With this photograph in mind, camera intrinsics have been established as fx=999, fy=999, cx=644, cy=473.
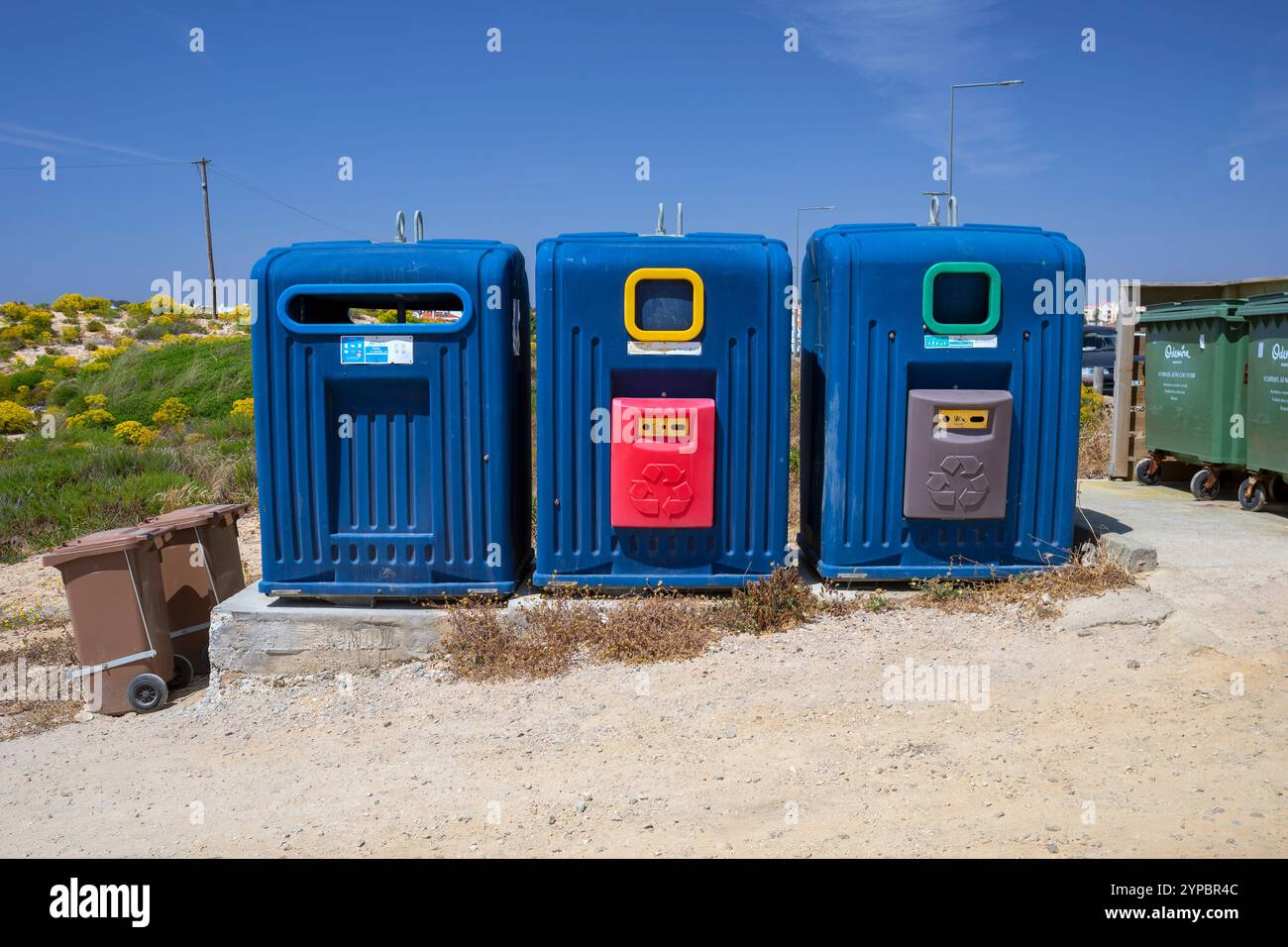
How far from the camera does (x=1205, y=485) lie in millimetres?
6984

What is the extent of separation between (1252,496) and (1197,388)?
93cm

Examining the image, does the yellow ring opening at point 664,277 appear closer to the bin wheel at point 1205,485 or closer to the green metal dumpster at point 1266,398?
the green metal dumpster at point 1266,398

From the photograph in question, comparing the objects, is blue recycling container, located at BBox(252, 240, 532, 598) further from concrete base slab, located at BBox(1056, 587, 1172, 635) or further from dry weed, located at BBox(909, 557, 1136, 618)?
concrete base slab, located at BBox(1056, 587, 1172, 635)

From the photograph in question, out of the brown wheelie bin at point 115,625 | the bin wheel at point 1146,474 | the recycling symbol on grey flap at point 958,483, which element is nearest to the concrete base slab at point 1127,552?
the recycling symbol on grey flap at point 958,483

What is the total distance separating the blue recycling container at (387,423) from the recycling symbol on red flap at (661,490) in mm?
646

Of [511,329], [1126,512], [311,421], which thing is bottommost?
[1126,512]

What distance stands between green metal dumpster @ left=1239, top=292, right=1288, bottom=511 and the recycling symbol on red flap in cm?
403

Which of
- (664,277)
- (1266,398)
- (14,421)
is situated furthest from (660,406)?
(14,421)

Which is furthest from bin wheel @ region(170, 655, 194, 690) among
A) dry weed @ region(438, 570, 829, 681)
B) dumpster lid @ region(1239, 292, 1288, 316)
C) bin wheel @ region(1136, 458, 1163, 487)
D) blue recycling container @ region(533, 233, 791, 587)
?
bin wheel @ region(1136, 458, 1163, 487)

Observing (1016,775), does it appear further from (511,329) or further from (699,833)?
(511,329)

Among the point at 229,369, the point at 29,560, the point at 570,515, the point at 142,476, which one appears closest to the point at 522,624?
the point at 570,515

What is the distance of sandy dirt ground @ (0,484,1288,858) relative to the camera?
310cm

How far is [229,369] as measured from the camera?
20406 mm

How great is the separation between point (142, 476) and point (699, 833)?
9.53m
